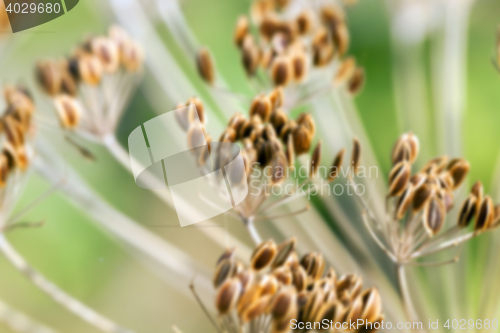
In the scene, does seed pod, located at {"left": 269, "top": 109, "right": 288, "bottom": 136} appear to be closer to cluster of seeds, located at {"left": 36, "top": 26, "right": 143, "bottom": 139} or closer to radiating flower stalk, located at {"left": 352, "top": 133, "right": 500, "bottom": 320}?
radiating flower stalk, located at {"left": 352, "top": 133, "right": 500, "bottom": 320}

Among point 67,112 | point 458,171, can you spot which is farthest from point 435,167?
point 67,112

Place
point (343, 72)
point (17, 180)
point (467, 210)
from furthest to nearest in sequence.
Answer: point (343, 72) → point (17, 180) → point (467, 210)

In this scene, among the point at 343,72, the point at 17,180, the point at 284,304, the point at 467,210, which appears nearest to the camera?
the point at 284,304

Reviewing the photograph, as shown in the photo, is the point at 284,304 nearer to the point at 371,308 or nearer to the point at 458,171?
the point at 371,308

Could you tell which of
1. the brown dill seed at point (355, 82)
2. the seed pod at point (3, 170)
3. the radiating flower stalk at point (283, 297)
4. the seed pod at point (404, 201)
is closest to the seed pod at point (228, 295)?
the radiating flower stalk at point (283, 297)

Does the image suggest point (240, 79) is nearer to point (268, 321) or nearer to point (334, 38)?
point (334, 38)

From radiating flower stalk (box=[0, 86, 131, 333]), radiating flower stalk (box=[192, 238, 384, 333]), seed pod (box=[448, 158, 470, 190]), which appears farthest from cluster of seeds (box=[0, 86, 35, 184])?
seed pod (box=[448, 158, 470, 190])

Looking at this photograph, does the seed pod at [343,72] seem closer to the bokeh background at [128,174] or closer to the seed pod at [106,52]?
the bokeh background at [128,174]

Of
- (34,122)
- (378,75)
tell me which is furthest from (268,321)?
(378,75)
